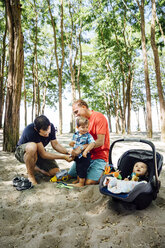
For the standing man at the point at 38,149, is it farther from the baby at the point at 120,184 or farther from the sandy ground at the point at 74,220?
the baby at the point at 120,184

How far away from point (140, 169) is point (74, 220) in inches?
49.3

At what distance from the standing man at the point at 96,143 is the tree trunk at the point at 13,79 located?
9.54 ft

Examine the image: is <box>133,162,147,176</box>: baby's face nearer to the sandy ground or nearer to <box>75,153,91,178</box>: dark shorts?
the sandy ground

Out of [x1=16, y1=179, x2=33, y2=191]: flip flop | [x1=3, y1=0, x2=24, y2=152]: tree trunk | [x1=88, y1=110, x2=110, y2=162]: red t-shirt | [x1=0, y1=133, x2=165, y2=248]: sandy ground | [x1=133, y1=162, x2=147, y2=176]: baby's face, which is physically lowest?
[x1=0, y1=133, x2=165, y2=248]: sandy ground

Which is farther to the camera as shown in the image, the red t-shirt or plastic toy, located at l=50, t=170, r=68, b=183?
Result: plastic toy, located at l=50, t=170, r=68, b=183

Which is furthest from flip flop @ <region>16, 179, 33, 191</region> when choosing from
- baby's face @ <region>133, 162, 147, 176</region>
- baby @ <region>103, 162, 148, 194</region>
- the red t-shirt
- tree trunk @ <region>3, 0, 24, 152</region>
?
tree trunk @ <region>3, 0, 24, 152</region>

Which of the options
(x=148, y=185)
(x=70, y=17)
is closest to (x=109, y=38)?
(x=70, y=17)

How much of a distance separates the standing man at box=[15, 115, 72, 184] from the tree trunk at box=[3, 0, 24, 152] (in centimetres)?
230

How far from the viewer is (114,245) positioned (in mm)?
1604

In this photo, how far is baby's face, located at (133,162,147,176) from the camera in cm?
263

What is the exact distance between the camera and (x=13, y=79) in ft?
18.0

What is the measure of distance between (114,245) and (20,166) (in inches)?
126

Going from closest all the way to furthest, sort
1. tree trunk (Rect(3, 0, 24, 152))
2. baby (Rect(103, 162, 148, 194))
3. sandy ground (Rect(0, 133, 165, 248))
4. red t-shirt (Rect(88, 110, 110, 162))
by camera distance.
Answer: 1. sandy ground (Rect(0, 133, 165, 248))
2. baby (Rect(103, 162, 148, 194))
3. red t-shirt (Rect(88, 110, 110, 162))
4. tree trunk (Rect(3, 0, 24, 152))

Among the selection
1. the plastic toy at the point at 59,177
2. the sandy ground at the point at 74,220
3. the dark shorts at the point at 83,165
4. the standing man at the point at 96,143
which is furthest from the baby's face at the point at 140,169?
the plastic toy at the point at 59,177
